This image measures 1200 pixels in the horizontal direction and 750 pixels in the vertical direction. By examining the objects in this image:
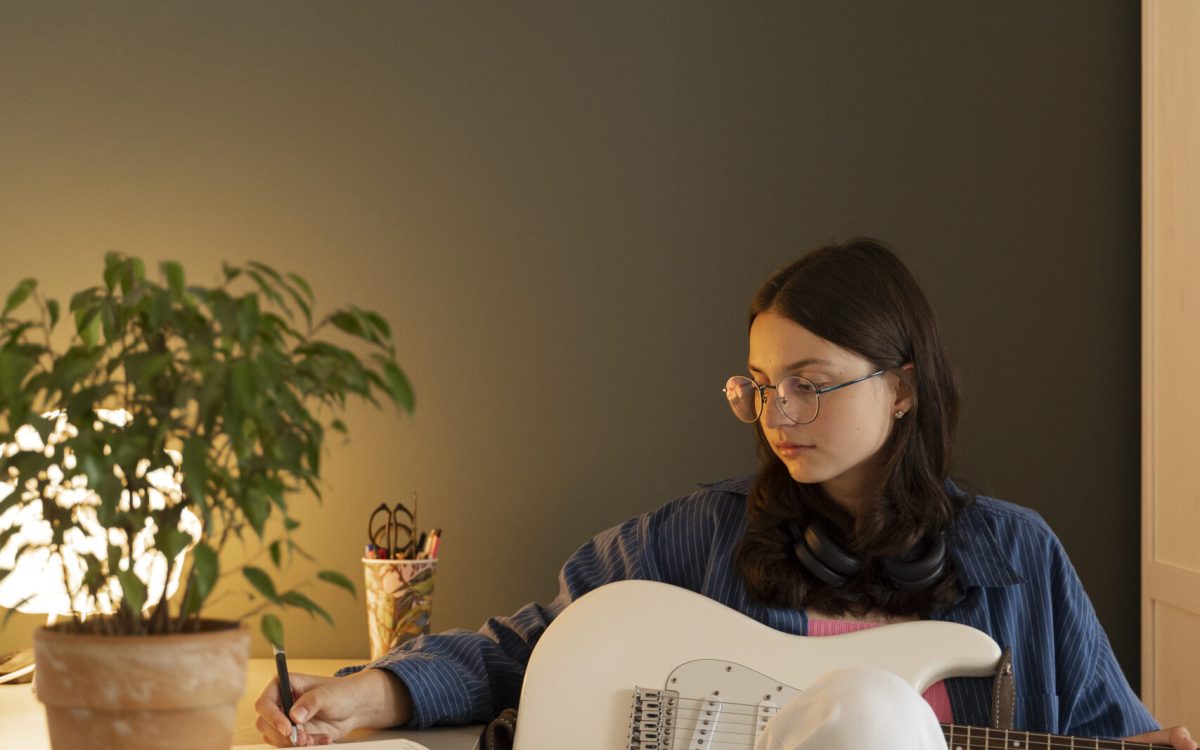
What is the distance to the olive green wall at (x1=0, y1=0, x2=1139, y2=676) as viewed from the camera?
2.17 meters

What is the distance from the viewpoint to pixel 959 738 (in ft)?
4.47

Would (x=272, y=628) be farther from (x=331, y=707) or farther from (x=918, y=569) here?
(x=918, y=569)

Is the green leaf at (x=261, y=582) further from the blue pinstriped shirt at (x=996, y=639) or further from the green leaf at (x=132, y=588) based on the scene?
the blue pinstriped shirt at (x=996, y=639)

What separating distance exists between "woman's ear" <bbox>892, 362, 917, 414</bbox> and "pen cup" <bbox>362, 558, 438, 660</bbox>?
828 mm

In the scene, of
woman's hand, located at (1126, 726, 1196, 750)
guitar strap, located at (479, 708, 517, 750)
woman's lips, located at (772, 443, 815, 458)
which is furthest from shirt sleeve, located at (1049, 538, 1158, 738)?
guitar strap, located at (479, 708, 517, 750)

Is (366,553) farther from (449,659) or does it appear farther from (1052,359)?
(1052,359)

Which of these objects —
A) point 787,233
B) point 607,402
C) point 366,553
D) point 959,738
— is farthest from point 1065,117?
point 366,553

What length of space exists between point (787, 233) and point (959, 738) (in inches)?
42.9

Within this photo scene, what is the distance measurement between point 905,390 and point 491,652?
0.69m

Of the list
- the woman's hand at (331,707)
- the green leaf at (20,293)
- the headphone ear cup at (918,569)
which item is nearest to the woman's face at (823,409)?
the headphone ear cup at (918,569)

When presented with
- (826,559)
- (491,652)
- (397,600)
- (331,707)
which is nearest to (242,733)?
(331,707)

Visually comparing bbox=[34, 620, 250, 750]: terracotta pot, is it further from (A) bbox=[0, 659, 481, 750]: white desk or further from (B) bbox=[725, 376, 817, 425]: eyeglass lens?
(B) bbox=[725, 376, 817, 425]: eyeglass lens

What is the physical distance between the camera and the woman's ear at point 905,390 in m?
1.63

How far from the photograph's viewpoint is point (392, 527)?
2.15 meters
